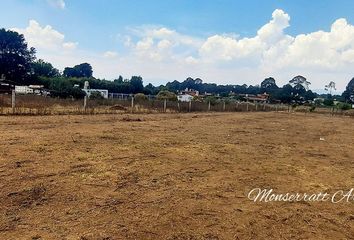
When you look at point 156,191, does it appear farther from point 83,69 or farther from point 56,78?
point 83,69

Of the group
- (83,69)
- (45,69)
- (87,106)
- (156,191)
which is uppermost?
(83,69)

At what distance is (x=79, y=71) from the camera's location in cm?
11106

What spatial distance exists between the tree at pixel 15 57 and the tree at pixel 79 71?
4545 centimetres

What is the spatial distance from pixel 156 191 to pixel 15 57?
61970 mm

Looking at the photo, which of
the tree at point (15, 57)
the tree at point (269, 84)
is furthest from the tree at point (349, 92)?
the tree at point (15, 57)

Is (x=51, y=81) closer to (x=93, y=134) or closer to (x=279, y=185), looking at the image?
(x=93, y=134)

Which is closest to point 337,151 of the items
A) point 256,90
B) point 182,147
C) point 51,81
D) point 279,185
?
point 182,147

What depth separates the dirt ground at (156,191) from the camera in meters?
3.79

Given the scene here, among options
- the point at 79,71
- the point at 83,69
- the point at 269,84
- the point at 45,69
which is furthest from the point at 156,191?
the point at 269,84

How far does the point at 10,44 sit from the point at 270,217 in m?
66.2

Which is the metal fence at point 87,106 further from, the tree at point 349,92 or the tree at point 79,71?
the tree at point 79,71

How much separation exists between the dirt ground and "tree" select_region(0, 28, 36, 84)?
55.2 metres

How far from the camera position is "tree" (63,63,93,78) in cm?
10981

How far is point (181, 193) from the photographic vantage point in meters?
5.05
